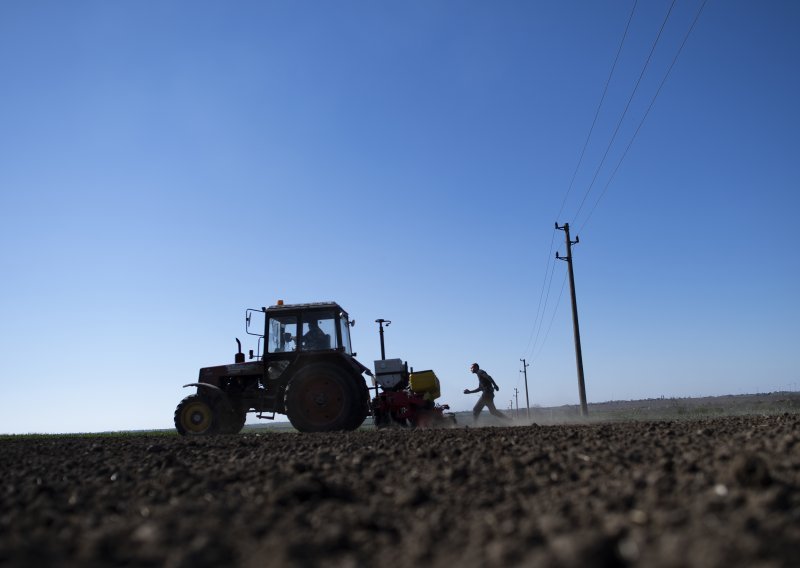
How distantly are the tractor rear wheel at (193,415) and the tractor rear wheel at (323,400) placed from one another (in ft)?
5.74

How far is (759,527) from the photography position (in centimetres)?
254

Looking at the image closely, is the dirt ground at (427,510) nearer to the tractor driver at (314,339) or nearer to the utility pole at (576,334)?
the tractor driver at (314,339)

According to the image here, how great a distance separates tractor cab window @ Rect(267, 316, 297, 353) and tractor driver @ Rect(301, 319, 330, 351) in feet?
0.79

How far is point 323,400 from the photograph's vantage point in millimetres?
12102

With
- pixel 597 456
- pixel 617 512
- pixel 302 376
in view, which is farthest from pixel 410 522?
pixel 302 376

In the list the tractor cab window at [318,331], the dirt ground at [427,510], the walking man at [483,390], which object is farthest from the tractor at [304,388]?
the dirt ground at [427,510]

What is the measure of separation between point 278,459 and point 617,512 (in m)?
3.86

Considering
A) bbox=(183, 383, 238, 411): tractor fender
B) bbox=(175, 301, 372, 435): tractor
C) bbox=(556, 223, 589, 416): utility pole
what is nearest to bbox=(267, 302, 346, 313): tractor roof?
bbox=(175, 301, 372, 435): tractor

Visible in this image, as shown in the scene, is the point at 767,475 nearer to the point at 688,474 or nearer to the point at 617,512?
the point at 688,474

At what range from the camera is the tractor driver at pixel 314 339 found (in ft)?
41.6

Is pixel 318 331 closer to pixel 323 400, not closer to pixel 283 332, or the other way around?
pixel 283 332

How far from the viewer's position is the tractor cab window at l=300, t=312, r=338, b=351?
12.7 metres

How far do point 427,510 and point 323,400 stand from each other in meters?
8.88

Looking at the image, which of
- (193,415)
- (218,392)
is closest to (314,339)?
(218,392)
